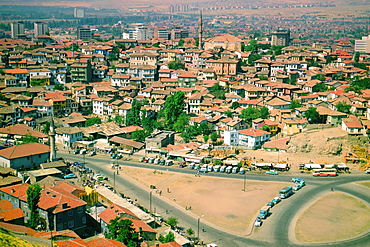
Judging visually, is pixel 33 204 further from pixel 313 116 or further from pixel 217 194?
pixel 313 116

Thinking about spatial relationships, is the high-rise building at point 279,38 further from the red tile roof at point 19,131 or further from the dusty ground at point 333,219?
the dusty ground at point 333,219

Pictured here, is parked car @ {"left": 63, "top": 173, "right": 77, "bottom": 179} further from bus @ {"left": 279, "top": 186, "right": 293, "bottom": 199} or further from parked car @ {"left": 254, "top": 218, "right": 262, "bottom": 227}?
bus @ {"left": 279, "top": 186, "right": 293, "bottom": 199}

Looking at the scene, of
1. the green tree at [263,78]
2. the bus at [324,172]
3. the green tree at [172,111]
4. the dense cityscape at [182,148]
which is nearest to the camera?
the dense cityscape at [182,148]

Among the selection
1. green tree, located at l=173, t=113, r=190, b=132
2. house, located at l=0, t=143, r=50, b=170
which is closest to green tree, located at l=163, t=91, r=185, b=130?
green tree, located at l=173, t=113, r=190, b=132

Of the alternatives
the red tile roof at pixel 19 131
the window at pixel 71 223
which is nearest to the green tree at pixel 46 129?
the red tile roof at pixel 19 131

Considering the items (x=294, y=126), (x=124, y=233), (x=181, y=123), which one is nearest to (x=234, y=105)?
(x=181, y=123)
